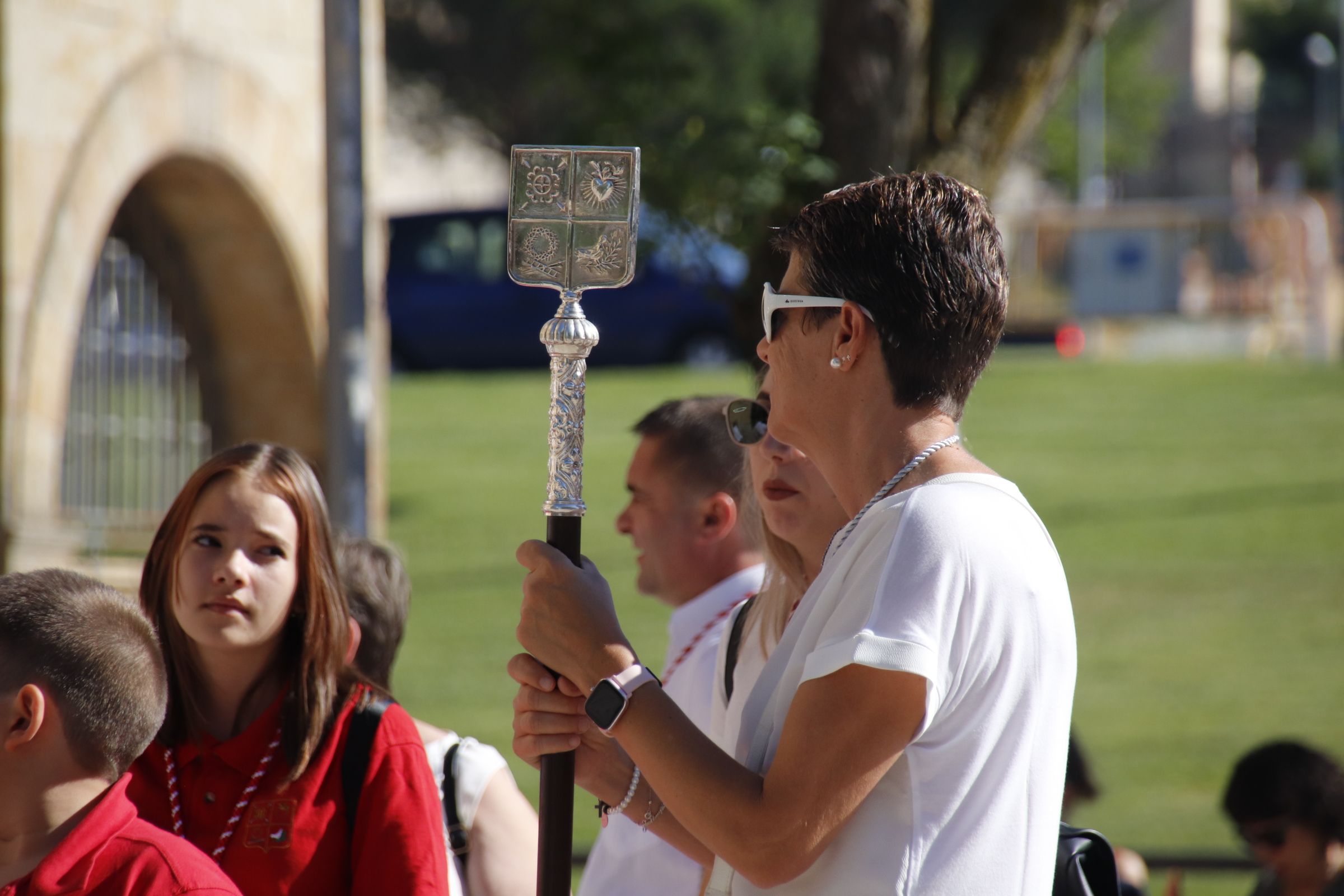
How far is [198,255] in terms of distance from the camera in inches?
292

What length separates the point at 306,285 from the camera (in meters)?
7.48

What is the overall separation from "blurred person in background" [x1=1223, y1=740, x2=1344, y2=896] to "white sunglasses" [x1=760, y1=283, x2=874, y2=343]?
2.71 meters

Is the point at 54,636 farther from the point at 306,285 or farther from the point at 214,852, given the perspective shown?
the point at 306,285

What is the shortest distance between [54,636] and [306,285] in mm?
5448

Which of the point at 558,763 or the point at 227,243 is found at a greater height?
the point at 227,243

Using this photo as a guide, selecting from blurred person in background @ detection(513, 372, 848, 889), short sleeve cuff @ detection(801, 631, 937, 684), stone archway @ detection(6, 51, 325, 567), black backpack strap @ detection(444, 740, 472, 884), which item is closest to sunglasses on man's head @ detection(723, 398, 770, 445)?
blurred person in background @ detection(513, 372, 848, 889)

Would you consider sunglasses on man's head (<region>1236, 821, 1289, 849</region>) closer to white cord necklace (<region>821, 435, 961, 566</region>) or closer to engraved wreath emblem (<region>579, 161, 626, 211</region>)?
white cord necklace (<region>821, 435, 961, 566</region>)

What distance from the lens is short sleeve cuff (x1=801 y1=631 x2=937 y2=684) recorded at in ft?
5.94

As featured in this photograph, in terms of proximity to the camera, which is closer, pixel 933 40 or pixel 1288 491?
pixel 933 40

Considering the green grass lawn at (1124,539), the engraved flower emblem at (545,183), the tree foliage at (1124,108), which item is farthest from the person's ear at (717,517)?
the tree foliage at (1124,108)

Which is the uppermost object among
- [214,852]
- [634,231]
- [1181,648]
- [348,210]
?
[348,210]

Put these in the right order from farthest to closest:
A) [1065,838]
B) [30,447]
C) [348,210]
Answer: [30,447] < [348,210] < [1065,838]

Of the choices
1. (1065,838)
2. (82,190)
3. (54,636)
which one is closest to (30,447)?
(82,190)

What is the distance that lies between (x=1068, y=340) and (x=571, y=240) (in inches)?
956
